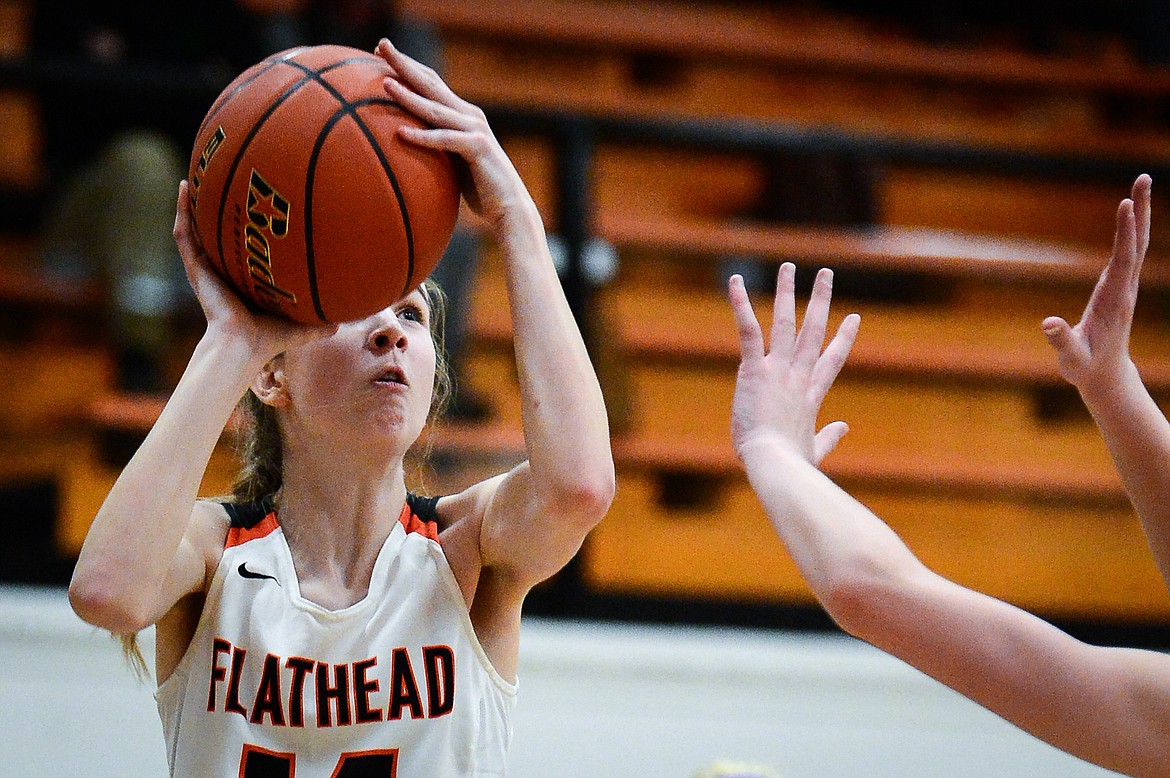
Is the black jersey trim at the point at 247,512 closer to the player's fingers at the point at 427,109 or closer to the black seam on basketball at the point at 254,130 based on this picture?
the black seam on basketball at the point at 254,130

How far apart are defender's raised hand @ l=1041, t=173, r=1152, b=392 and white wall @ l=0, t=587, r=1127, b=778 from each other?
2029 mm

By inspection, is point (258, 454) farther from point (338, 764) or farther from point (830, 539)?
point (830, 539)

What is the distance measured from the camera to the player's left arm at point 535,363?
5.16ft

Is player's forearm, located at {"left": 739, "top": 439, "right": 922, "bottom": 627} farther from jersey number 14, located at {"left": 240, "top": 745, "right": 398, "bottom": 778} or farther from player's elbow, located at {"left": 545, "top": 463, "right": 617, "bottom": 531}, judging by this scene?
jersey number 14, located at {"left": 240, "top": 745, "right": 398, "bottom": 778}

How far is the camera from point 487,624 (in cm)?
179

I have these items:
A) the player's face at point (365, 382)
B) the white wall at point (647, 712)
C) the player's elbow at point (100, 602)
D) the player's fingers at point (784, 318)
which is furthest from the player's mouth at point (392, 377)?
the white wall at point (647, 712)

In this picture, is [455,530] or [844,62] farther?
[844,62]

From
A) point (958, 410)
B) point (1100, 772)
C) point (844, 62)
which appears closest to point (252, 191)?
point (1100, 772)

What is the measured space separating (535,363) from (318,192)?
362mm

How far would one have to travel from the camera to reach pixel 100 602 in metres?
1.47

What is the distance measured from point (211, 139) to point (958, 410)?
13.9 feet

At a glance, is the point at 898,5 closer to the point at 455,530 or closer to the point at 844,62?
the point at 844,62

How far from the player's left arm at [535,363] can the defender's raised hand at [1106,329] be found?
0.62m

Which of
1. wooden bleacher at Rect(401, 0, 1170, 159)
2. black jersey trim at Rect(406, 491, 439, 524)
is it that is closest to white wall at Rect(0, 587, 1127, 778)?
black jersey trim at Rect(406, 491, 439, 524)
